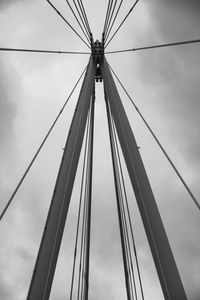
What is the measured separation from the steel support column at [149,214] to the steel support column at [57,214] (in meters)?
1.58

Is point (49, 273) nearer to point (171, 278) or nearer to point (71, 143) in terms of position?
point (171, 278)

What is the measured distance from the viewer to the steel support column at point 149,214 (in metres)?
7.48

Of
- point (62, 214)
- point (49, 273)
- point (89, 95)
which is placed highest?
point (89, 95)

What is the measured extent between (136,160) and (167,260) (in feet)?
12.0

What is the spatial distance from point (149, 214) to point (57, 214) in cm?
289

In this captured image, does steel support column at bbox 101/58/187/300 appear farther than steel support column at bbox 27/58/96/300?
Yes

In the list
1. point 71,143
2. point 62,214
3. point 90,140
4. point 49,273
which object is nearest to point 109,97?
point 90,140

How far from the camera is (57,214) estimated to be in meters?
8.29

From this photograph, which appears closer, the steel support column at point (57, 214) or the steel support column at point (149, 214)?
the steel support column at point (57, 214)

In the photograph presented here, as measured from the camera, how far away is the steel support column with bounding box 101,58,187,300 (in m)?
7.48

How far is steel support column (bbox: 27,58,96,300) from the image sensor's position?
686 cm

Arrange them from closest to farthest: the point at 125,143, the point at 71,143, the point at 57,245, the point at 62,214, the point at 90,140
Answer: the point at 57,245
the point at 62,214
the point at 71,143
the point at 125,143
the point at 90,140

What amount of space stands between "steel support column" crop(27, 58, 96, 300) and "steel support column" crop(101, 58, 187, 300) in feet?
5.18

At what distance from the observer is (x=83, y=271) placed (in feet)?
43.9
